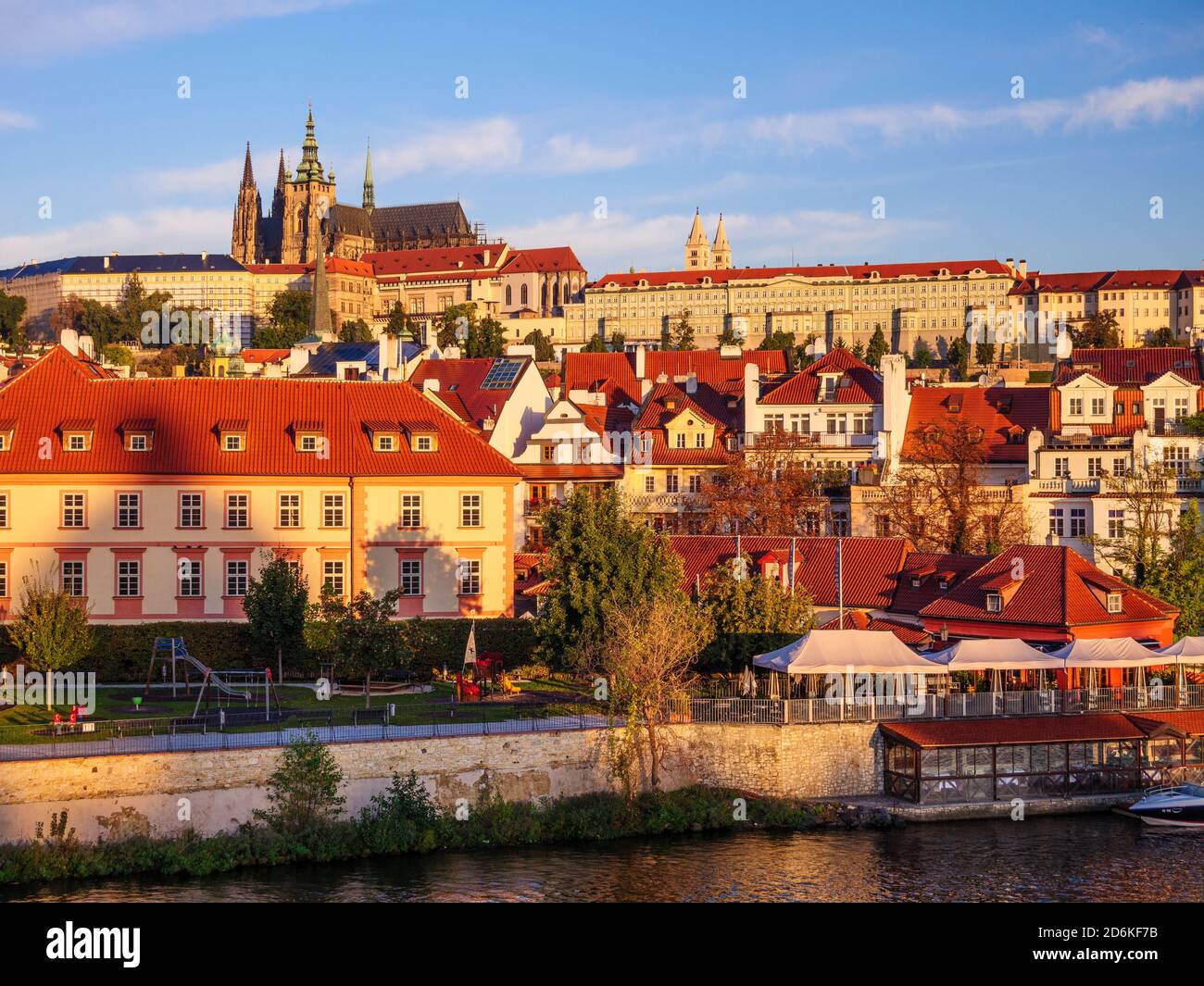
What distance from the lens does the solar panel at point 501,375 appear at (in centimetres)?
7900

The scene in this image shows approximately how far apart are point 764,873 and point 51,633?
20.4m

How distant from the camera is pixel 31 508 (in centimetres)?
5162

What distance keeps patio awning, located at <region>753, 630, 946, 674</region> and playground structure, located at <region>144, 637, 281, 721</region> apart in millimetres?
13558

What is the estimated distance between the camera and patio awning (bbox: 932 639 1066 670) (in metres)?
45.3

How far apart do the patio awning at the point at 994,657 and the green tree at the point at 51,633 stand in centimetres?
2348

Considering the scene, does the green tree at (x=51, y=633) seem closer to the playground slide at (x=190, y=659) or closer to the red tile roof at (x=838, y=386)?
the playground slide at (x=190, y=659)

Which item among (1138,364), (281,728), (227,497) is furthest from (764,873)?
(1138,364)

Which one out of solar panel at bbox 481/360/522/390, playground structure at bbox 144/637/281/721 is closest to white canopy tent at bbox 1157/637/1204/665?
playground structure at bbox 144/637/281/721

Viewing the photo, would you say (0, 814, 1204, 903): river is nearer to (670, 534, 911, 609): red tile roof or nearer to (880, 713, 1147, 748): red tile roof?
(880, 713, 1147, 748): red tile roof

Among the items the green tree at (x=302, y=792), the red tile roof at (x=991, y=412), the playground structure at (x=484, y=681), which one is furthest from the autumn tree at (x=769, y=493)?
the green tree at (x=302, y=792)

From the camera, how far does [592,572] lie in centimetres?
4828
